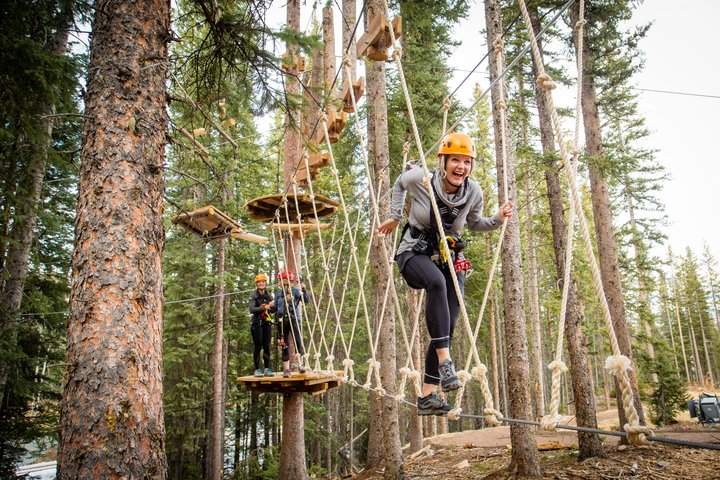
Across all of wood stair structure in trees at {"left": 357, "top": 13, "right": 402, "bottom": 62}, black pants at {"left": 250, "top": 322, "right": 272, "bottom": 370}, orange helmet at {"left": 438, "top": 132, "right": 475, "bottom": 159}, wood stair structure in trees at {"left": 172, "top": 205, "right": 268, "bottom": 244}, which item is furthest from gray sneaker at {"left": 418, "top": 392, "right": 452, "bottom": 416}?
wood stair structure in trees at {"left": 172, "top": 205, "right": 268, "bottom": 244}

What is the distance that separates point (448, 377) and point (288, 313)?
3316mm

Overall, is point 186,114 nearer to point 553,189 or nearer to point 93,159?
point 93,159

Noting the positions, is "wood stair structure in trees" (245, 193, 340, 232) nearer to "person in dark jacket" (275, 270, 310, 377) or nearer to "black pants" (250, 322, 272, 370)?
"person in dark jacket" (275, 270, 310, 377)

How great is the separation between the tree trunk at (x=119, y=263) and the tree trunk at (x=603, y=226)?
22.1 ft

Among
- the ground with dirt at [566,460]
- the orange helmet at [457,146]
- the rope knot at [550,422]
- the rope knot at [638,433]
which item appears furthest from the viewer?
the ground with dirt at [566,460]

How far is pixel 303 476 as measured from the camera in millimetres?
6691

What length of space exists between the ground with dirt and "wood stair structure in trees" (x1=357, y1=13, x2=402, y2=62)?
5062 mm

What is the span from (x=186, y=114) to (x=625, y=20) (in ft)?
26.9

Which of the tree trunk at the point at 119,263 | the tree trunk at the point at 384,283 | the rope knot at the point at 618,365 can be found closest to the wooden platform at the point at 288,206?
the tree trunk at the point at 384,283

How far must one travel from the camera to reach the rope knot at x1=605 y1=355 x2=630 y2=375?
1.24 metres

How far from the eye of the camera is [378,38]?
3422 mm

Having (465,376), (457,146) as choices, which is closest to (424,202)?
(457,146)

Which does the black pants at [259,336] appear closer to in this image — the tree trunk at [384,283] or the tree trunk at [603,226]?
the tree trunk at [384,283]

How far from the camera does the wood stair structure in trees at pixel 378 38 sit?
131 inches
